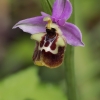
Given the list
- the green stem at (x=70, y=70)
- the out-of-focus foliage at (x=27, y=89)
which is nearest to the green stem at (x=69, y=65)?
the green stem at (x=70, y=70)

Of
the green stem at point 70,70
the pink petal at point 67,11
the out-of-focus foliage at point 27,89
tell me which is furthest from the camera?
the out-of-focus foliage at point 27,89

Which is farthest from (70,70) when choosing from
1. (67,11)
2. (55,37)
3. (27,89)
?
(27,89)

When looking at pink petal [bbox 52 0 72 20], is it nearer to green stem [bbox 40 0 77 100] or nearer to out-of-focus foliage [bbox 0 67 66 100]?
green stem [bbox 40 0 77 100]

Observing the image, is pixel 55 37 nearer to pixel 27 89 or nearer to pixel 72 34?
pixel 72 34

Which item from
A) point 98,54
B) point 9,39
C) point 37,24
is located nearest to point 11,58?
point 9,39

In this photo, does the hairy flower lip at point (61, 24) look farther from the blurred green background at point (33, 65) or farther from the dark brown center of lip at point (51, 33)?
the blurred green background at point (33, 65)

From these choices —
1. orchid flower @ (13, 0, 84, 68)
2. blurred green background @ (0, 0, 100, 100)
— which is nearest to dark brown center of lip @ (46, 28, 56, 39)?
orchid flower @ (13, 0, 84, 68)
